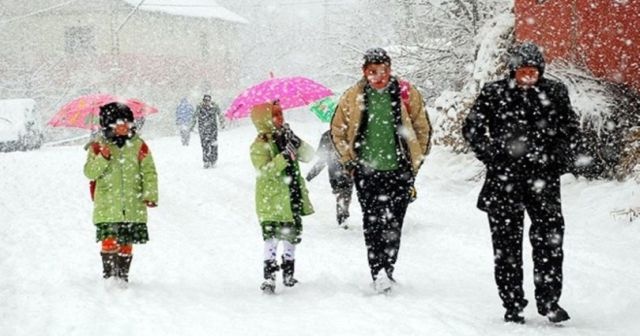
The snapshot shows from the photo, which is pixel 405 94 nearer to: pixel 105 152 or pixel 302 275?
pixel 302 275

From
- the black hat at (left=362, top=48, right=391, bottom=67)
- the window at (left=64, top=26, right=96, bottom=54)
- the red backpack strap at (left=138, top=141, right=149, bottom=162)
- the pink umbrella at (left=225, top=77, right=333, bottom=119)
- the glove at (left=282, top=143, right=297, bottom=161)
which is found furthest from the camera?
the window at (left=64, top=26, right=96, bottom=54)

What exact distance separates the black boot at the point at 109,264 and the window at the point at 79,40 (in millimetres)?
41263

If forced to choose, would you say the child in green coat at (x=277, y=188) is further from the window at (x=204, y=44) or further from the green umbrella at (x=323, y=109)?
the window at (x=204, y=44)

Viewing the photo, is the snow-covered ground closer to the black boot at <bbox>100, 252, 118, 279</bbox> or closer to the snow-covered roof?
the black boot at <bbox>100, 252, 118, 279</bbox>

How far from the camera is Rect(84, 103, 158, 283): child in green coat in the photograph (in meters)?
6.65

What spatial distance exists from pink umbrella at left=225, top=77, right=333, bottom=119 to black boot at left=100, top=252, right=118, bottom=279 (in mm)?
Result: 1793

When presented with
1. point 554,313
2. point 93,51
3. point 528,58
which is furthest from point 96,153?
point 93,51

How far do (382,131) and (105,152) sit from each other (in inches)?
97.1

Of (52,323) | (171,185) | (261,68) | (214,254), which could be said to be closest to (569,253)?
(214,254)

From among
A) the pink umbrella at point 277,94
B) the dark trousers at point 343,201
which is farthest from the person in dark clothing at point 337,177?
the pink umbrella at point 277,94

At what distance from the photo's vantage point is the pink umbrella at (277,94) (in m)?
7.46

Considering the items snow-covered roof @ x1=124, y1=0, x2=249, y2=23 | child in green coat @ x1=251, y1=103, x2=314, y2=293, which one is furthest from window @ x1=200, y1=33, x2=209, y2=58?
child in green coat @ x1=251, y1=103, x2=314, y2=293

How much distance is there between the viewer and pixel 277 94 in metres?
7.66

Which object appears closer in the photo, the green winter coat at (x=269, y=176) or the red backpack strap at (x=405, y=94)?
the red backpack strap at (x=405, y=94)
